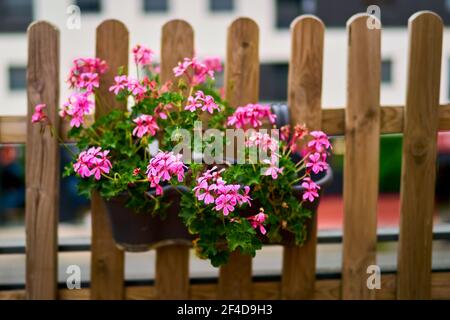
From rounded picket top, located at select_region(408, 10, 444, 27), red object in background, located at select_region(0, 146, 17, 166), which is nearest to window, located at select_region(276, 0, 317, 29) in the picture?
red object in background, located at select_region(0, 146, 17, 166)

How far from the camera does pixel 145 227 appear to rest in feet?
8.17

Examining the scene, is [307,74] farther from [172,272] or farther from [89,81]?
[172,272]

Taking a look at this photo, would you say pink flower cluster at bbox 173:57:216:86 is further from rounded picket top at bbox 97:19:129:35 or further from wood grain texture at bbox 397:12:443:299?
wood grain texture at bbox 397:12:443:299

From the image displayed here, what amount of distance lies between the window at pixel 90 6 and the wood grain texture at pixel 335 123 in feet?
62.3

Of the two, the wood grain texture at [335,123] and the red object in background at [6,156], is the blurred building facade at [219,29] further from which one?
the wood grain texture at [335,123]

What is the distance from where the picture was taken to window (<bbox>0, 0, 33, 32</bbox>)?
798 inches

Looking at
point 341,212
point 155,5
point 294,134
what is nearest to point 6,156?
point 341,212

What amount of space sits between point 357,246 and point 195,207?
76cm

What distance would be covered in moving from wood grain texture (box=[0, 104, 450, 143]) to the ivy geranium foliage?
0.35ft

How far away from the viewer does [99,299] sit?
2.72 meters

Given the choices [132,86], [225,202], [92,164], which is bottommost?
[225,202]

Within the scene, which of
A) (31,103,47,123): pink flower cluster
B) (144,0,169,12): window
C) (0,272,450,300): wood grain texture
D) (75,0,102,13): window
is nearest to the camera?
(31,103,47,123): pink flower cluster

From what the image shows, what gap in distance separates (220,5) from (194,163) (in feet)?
63.4

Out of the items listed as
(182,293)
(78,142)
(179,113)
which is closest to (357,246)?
(182,293)
